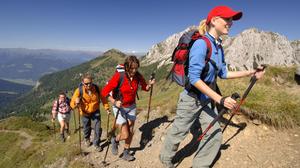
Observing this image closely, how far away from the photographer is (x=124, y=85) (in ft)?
33.3

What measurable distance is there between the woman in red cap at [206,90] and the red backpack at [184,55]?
14 centimetres

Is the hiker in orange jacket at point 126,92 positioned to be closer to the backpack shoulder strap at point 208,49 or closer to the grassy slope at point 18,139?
the backpack shoulder strap at point 208,49

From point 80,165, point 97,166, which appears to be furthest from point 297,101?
point 80,165

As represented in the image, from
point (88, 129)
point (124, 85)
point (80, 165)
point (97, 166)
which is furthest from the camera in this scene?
point (88, 129)

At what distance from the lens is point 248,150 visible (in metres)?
9.14

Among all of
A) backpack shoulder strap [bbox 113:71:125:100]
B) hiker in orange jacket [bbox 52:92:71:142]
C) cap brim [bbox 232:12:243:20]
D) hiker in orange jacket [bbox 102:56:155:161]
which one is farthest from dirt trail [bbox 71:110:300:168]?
hiker in orange jacket [bbox 52:92:71:142]

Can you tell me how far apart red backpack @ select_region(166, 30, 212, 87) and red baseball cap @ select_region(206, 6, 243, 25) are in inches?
22.8

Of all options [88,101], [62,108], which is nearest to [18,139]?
[62,108]

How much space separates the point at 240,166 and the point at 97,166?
6625 mm

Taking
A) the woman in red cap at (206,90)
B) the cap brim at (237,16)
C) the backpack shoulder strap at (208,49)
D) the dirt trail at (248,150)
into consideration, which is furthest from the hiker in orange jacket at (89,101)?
the cap brim at (237,16)

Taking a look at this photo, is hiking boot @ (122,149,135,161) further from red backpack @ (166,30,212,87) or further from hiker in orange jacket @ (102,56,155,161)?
red backpack @ (166,30,212,87)

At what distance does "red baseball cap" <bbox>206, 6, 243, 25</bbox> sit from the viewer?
570 cm

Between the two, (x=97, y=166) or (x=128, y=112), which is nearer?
(x=128, y=112)

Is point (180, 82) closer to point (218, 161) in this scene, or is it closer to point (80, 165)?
point (218, 161)
